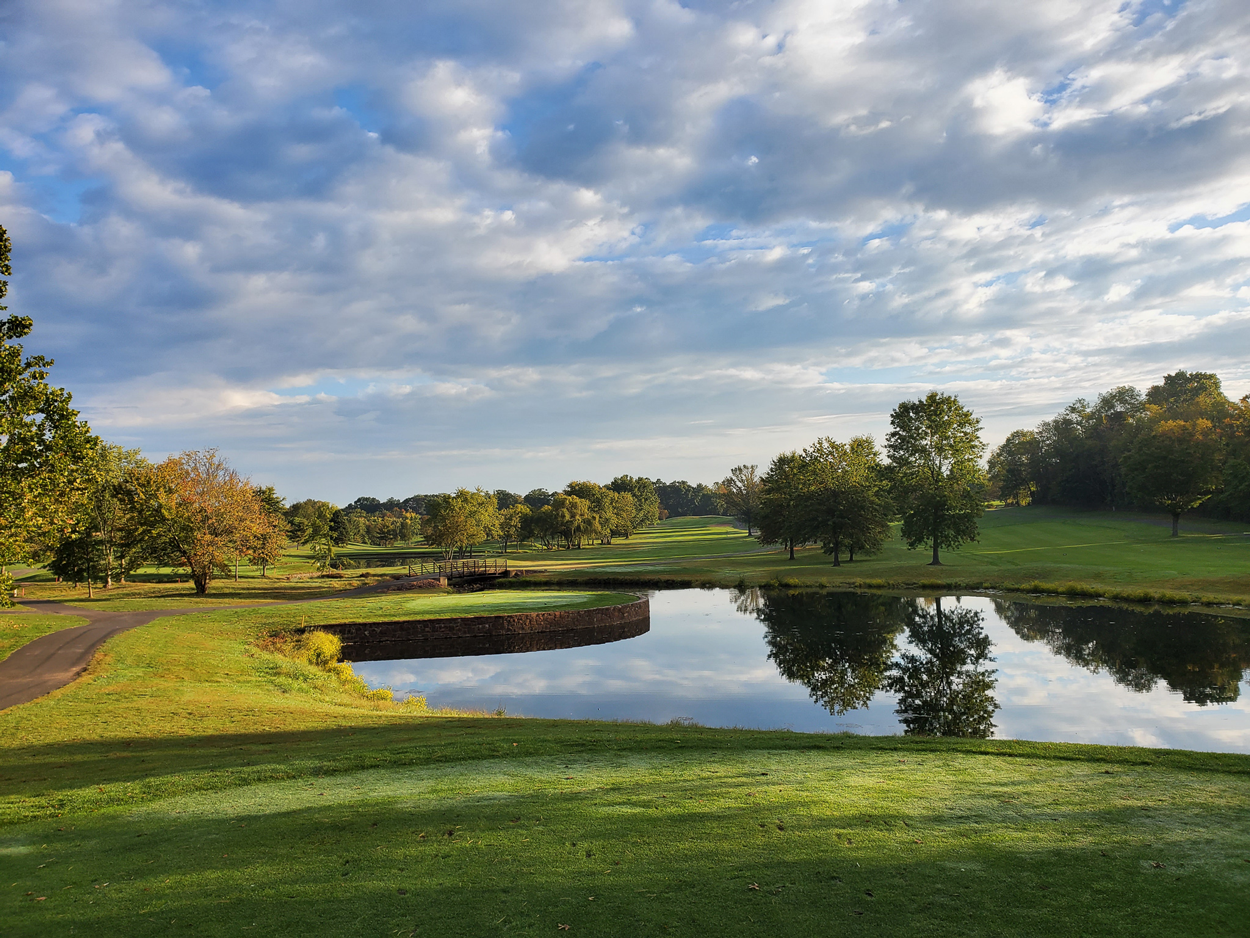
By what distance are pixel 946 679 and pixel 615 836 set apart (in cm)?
2022

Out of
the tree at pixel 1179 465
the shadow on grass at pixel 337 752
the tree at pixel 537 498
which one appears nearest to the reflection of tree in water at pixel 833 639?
the shadow on grass at pixel 337 752

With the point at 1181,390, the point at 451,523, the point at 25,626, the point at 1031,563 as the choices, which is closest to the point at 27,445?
the point at 25,626

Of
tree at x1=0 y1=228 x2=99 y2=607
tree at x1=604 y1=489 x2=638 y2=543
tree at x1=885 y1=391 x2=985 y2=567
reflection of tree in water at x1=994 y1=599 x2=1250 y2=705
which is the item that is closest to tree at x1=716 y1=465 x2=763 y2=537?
tree at x1=604 y1=489 x2=638 y2=543

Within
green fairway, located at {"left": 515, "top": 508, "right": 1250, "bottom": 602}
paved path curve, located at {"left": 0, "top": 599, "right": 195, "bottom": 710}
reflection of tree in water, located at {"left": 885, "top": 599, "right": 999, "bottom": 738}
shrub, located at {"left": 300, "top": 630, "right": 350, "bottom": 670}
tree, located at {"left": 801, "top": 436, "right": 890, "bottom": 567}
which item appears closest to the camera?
paved path curve, located at {"left": 0, "top": 599, "right": 195, "bottom": 710}

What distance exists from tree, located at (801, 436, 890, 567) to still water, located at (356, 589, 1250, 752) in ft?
63.6

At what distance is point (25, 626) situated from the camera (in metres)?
24.7

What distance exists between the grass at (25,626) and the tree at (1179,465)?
73.0 metres

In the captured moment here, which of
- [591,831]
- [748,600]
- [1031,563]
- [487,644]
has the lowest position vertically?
[748,600]

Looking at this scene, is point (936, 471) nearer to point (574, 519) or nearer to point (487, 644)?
point (487, 644)

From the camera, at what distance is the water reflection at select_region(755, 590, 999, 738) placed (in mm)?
19688

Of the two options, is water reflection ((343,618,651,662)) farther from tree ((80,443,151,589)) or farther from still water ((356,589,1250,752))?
tree ((80,443,151,589))

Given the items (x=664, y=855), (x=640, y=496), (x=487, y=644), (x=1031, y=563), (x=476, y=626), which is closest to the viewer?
(x=664, y=855)

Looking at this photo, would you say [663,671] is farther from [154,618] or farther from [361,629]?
[154,618]

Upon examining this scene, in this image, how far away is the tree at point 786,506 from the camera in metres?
59.1
